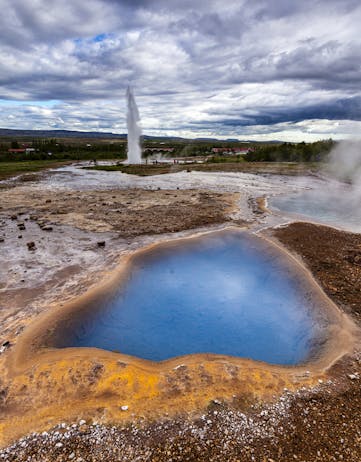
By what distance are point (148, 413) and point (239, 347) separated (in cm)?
258

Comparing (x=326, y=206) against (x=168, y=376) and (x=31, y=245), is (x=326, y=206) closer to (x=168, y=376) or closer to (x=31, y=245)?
(x=31, y=245)

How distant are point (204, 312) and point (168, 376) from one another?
8.43 feet

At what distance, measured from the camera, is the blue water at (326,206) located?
16078mm

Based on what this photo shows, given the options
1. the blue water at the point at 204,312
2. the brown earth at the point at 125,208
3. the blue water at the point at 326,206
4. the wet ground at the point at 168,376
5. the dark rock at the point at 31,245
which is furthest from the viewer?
the blue water at the point at 326,206

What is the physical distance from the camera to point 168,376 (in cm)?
518

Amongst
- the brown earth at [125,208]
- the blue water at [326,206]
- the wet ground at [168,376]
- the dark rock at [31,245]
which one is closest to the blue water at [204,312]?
the wet ground at [168,376]

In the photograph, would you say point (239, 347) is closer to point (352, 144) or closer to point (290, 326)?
point (290, 326)

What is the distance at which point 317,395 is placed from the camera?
4824 millimetres

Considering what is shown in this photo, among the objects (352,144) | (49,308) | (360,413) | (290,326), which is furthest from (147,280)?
(352,144)

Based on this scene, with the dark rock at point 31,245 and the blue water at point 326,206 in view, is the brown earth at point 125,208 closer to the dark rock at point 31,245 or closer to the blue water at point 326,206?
the dark rock at point 31,245

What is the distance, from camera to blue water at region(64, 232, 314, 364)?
6315mm

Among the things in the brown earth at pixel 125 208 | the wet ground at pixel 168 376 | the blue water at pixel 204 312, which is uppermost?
the brown earth at pixel 125 208

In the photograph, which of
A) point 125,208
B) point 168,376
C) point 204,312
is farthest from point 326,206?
point 168,376

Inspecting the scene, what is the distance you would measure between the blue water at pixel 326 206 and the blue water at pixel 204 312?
25.1ft
